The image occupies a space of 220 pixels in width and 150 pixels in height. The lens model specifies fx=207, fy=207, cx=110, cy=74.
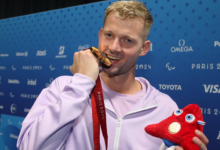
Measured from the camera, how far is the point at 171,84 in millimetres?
1929

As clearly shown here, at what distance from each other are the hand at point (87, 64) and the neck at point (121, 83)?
0.38m

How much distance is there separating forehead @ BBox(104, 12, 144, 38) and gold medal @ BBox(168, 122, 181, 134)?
0.62 metres

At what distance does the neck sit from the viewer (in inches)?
58.0

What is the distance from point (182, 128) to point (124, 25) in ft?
2.31

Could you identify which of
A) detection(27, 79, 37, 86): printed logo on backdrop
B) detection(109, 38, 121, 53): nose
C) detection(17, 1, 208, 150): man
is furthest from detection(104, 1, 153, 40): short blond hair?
detection(27, 79, 37, 86): printed logo on backdrop

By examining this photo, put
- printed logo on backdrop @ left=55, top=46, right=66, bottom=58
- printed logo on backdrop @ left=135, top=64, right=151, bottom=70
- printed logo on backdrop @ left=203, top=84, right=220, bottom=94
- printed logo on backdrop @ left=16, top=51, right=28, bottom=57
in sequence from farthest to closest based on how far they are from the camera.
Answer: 1. printed logo on backdrop @ left=16, top=51, right=28, bottom=57
2. printed logo on backdrop @ left=55, top=46, right=66, bottom=58
3. printed logo on backdrop @ left=135, top=64, right=151, bottom=70
4. printed logo on backdrop @ left=203, top=84, right=220, bottom=94

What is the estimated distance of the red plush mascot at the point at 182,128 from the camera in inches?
34.8

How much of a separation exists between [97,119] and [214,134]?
3.78 feet

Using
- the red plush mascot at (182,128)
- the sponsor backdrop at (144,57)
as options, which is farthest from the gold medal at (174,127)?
the sponsor backdrop at (144,57)

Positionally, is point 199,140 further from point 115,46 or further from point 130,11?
point 130,11

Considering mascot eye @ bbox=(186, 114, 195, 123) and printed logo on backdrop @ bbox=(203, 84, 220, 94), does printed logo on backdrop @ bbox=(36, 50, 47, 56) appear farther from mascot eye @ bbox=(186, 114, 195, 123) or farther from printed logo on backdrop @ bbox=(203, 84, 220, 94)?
mascot eye @ bbox=(186, 114, 195, 123)

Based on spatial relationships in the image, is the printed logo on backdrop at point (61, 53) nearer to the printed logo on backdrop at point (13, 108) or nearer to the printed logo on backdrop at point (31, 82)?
the printed logo on backdrop at point (31, 82)

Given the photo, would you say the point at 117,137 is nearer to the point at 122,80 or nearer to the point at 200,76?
the point at 122,80

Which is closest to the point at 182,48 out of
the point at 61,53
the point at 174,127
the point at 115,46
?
the point at 115,46
